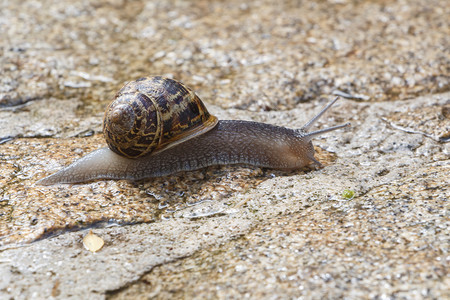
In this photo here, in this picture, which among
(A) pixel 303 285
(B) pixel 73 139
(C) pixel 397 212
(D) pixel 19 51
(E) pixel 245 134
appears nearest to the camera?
(A) pixel 303 285

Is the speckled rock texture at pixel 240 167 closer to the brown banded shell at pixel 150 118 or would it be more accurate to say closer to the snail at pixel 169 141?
the snail at pixel 169 141

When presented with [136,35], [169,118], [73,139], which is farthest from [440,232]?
[136,35]

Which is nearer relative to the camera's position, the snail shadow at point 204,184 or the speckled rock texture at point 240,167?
the speckled rock texture at point 240,167

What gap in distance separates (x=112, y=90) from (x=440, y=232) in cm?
321

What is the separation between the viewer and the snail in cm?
335

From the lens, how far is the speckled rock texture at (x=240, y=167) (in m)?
2.41

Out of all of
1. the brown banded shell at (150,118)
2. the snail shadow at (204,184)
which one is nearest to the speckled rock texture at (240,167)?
the snail shadow at (204,184)

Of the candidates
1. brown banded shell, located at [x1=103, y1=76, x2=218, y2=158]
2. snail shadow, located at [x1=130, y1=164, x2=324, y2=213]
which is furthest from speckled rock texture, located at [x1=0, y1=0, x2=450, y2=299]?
→ brown banded shell, located at [x1=103, y1=76, x2=218, y2=158]

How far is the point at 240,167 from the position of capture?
3.54 metres

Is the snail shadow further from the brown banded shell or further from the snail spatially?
the brown banded shell

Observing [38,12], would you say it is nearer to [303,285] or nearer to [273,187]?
[273,187]

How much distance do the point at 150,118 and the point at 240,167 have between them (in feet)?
2.38

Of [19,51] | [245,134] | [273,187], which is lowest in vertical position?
[273,187]

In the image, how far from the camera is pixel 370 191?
314cm
